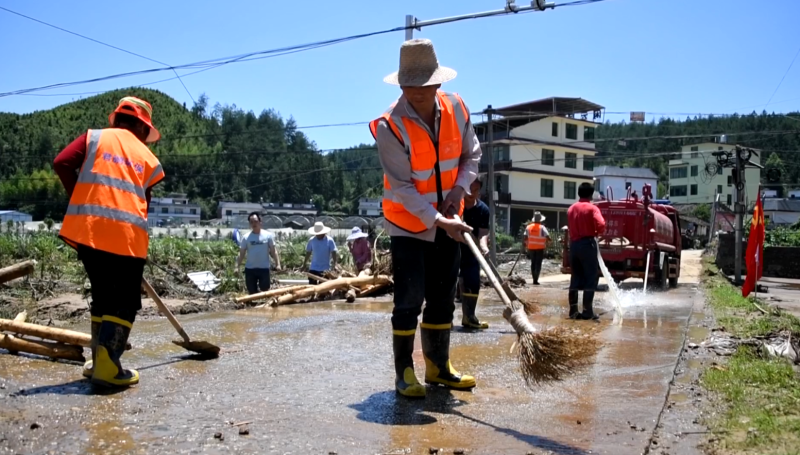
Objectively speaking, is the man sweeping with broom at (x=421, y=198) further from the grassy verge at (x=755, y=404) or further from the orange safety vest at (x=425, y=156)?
the grassy verge at (x=755, y=404)

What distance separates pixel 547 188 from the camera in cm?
6912

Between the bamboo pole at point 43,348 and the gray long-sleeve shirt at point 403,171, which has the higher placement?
the gray long-sleeve shirt at point 403,171

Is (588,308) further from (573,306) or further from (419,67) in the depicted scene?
(419,67)

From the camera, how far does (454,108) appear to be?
4582 millimetres

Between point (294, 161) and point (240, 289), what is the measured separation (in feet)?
238

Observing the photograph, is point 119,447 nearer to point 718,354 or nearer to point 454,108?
point 454,108

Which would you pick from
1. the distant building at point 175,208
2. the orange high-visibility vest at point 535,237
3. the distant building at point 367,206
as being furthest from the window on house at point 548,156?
the orange high-visibility vest at point 535,237

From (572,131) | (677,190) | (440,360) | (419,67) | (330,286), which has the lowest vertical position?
(330,286)

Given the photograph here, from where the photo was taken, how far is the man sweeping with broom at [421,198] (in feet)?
14.1

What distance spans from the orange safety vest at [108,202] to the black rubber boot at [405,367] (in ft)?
5.56

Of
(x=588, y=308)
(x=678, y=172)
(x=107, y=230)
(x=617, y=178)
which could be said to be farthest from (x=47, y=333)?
(x=678, y=172)

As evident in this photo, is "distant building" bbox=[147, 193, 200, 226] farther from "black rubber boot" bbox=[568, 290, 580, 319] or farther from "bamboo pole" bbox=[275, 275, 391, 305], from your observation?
"black rubber boot" bbox=[568, 290, 580, 319]

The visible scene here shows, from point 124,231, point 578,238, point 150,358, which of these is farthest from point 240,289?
point 124,231

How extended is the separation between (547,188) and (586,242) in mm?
61035
